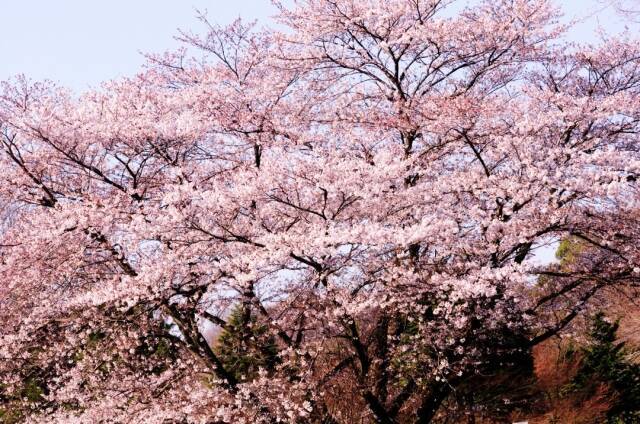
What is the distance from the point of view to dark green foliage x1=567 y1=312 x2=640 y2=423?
33.0 ft

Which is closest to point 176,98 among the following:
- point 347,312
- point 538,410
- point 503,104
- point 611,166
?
point 347,312

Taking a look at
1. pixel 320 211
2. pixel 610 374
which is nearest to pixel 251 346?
pixel 320 211

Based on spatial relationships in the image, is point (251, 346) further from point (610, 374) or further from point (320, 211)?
point (610, 374)

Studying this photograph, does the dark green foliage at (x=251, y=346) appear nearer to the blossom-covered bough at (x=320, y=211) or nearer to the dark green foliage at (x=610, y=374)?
the blossom-covered bough at (x=320, y=211)

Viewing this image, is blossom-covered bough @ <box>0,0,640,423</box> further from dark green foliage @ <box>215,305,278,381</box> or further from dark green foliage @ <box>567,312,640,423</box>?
dark green foliage @ <box>567,312,640,423</box>

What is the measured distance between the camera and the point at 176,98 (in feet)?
29.0

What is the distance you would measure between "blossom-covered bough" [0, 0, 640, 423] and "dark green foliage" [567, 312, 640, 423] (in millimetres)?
2627

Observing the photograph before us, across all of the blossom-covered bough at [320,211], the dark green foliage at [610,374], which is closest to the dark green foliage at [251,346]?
the blossom-covered bough at [320,211]

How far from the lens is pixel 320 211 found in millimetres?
7473

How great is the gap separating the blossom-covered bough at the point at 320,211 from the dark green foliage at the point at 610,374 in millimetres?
2627

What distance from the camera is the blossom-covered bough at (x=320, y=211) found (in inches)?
265

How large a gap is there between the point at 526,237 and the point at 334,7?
4.23m

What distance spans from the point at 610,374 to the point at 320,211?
6.86 metres

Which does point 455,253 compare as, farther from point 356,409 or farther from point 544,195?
point 356,409
